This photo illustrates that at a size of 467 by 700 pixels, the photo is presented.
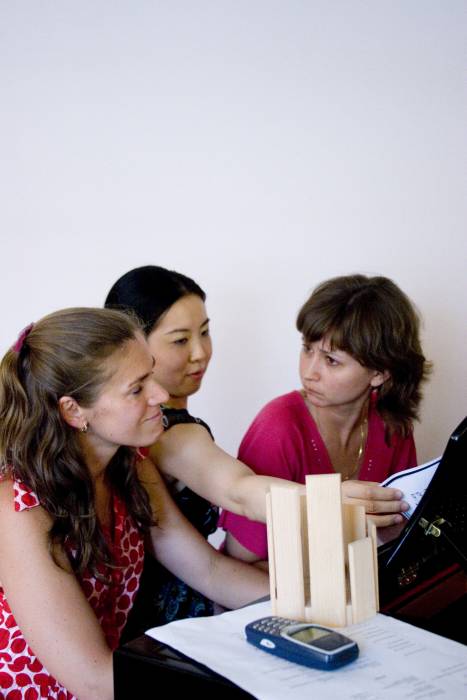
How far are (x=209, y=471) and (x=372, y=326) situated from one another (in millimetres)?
613

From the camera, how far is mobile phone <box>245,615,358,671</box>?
2.67 ft

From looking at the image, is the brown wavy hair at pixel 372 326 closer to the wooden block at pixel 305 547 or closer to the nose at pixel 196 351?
the nose at pixel 196 351

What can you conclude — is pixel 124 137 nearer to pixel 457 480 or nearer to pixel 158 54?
pixel 158 54

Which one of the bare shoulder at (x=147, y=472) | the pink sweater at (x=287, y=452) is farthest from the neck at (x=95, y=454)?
the pink sweater at (x=287, y=452)

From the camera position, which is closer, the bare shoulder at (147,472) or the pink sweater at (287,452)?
the bare shoulder at (147,472)

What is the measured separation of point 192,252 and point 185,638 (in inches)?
79.6

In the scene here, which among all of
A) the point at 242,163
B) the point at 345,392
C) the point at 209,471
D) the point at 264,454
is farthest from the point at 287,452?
the point at 242,163

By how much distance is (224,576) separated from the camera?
1619mm

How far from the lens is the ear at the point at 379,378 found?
81.0 inches

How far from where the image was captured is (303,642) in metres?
0.83

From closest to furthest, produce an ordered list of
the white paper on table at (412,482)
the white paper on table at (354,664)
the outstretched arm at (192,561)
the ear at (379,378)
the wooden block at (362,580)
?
the white paper on table at (354,664) < the wooden block at (362,580) < the white paper on table at (412,482) < the outstretched arm at (192,561) < the ear at (379,378)

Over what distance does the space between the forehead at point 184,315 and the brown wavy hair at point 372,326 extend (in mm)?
263

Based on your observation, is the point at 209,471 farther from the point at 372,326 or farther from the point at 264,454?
the point at 372,326

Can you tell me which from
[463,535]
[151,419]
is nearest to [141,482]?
[151,419]
